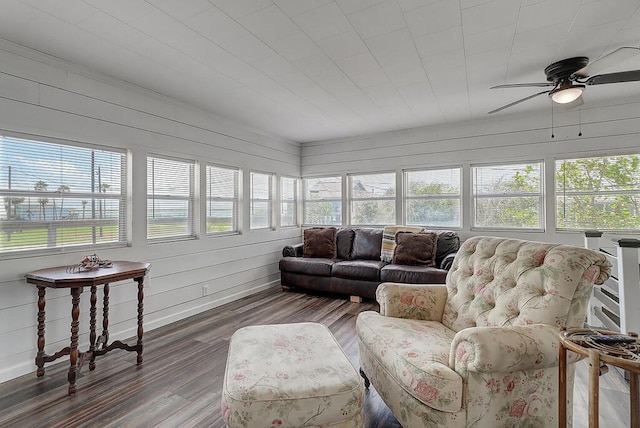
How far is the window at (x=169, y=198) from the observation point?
345cm

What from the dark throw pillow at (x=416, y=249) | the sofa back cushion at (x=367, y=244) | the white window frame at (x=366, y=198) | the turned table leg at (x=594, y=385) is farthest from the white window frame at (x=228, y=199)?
the turned table leg at (x=594, y=385)

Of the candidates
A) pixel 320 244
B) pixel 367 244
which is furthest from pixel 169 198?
pixel 367 244

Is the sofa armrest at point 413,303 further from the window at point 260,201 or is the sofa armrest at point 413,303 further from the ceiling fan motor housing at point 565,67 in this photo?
the window at point 260,201

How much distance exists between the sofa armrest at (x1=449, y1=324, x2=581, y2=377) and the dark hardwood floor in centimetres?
73

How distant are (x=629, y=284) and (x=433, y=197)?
2804 millimetres

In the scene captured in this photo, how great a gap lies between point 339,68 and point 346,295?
3051 millimetres

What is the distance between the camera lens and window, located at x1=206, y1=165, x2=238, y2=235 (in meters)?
4.15

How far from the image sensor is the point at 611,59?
213 centimetres

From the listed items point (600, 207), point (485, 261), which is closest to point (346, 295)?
point (485, 261)

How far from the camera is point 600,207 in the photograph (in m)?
3.91

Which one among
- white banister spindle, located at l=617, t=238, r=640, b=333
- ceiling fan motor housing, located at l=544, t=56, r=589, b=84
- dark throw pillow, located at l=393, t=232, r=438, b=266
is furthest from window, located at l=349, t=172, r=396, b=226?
white banister spindle, located at l=617, t=238, r=640, b=333

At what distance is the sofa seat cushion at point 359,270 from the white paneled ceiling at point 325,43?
215cm

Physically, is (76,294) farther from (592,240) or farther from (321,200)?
(592,240)

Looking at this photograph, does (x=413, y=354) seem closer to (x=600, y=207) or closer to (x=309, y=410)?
(x=309, y=410)
